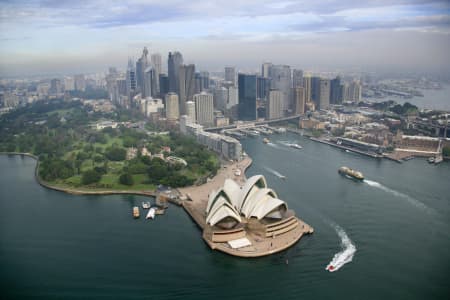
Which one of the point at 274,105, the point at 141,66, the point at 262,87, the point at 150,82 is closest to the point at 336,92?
the point at 262,87

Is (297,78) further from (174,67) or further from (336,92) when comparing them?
(174,67)

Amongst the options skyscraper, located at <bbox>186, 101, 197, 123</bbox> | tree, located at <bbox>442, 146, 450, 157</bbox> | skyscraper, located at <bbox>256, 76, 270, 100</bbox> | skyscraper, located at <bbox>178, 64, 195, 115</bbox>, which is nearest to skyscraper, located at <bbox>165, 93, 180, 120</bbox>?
skyscraper, located at <bbox>178, 64, 195, 115</bbox>

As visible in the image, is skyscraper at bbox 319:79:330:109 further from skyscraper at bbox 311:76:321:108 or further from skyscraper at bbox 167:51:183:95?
skyscraper at bbox 167:51:183:95

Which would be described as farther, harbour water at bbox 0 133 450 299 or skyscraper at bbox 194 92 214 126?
skyscraper at bbox 194 92 214 126

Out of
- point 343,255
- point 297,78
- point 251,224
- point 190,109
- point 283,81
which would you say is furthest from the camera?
point 297,78

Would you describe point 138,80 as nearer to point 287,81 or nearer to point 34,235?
point 287,81

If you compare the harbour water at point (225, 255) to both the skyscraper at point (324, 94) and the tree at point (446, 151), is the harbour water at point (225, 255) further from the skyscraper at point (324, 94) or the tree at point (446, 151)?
the skyscraper at point (324, 94)

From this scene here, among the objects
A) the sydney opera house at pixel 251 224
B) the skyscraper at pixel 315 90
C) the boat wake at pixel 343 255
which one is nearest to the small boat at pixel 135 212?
the sydney opera house at pixel 251 224
